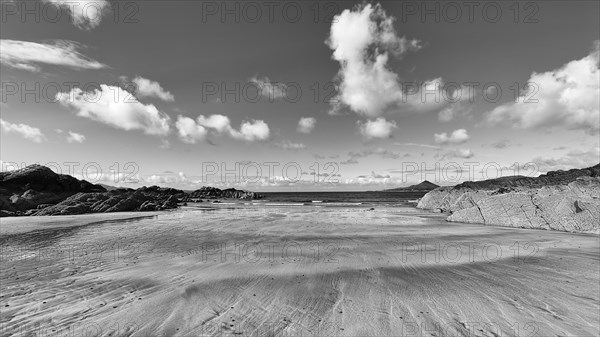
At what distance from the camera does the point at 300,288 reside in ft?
28.2

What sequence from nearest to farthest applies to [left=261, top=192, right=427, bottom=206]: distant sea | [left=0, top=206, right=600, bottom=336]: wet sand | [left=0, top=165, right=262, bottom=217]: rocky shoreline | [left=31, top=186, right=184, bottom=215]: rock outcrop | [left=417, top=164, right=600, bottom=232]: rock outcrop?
→ [left=0, top=206, right=600, bottom=336]: wet sand < [left=417, top=164, right=600, bottom=232]: rock outcrop < [left=31, top=186, right=184, bottom=215]: rock outcrop < [left=0, top=165, right=262, bottom=217]: rocky shoreline < [left=261, top=192, right=427, bottom=206]: distant sea

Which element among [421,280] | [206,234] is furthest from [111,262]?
[421,280]

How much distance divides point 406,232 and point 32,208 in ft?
158

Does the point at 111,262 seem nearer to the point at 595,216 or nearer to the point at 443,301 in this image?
A: the point at 443,301

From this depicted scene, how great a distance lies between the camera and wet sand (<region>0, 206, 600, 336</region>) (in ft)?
20.8

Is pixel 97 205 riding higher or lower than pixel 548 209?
lower

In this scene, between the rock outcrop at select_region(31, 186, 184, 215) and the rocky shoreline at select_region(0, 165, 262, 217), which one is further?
the rocky shoreline at select_region(0, 165, 262, 217)

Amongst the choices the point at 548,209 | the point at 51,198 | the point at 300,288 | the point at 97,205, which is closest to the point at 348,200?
the point at 548,209

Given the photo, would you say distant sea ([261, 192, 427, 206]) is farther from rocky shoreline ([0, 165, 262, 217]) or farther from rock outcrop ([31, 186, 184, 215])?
rocky shoreline ([0, 165, 262, 217])

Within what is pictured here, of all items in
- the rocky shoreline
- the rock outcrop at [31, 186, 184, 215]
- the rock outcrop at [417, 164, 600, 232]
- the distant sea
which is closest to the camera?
the rock outcrop at [417, 164, 600, 232]

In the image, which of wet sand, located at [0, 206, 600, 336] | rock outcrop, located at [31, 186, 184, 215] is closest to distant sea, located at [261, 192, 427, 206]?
rock outcrop, located at [31, 186, 184, 215]

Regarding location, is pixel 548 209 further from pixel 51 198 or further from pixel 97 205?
pixel 51 198

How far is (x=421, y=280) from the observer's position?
9359mm

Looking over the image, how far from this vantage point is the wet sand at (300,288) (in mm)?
6348
